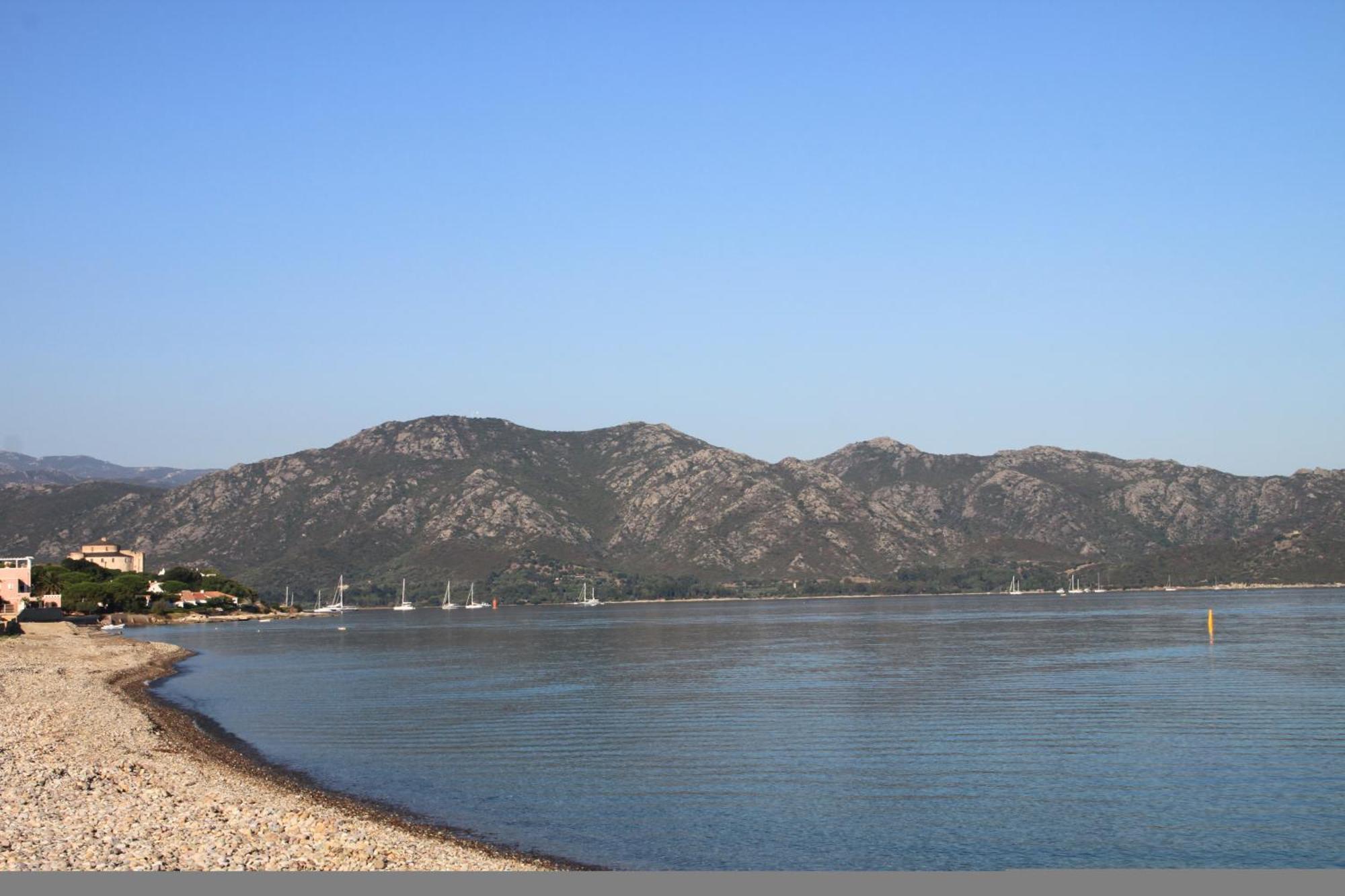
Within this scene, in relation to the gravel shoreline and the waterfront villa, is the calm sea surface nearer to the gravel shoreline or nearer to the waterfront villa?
the gravel shoreline

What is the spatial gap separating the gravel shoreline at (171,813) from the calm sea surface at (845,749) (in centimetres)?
213

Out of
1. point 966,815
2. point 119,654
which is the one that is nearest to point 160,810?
point 966,815

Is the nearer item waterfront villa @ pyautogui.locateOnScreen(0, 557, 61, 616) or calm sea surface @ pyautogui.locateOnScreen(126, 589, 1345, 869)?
calm sea surface @ pyautogui.locateOnScreen(126, 589, 1345, 869)

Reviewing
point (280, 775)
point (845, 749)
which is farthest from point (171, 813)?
point (845, 749)

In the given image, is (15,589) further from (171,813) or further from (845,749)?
(171,813)

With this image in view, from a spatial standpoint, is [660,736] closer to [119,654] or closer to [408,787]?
[408,787]

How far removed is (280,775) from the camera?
3506cm

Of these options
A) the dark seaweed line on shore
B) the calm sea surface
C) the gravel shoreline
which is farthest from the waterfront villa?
the gravel shoreline

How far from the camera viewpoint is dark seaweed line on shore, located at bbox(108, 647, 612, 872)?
25.1m

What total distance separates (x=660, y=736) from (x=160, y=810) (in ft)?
72.8

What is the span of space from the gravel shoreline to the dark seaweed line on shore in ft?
0.34

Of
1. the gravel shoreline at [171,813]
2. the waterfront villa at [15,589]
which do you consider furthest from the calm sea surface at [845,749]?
the waterfront villa at [15,589]

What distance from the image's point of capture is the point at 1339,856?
24078mm

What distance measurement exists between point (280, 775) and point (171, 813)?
10.9 m
